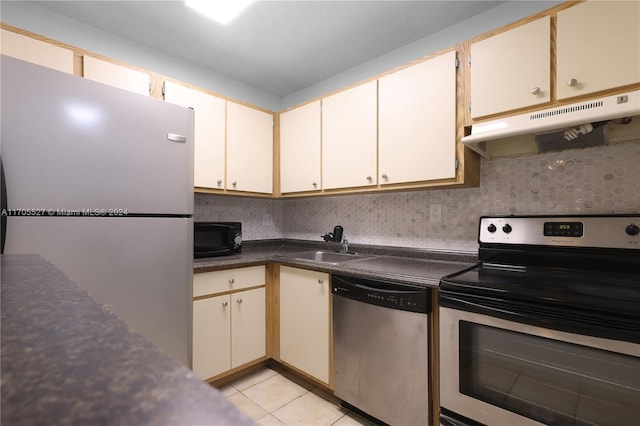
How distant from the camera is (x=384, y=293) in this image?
159 centimetres

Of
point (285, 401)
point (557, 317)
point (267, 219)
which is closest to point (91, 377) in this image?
point (557, 317)

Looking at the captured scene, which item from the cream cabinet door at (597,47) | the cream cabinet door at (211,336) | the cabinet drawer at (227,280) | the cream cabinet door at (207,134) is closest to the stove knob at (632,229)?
the cream cabinet door at (597,47)

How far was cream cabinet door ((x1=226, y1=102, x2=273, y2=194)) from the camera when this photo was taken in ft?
7.92

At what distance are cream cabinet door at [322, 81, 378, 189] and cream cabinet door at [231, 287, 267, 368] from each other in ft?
3.39

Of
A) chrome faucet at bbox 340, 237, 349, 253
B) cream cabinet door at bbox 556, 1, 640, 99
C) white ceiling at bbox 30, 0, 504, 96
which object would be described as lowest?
chrome faucet at bbox 340, 237, 349, 253

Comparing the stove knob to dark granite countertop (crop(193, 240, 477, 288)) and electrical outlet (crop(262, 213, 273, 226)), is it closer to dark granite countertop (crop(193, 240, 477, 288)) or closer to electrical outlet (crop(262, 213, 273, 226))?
dark granite countertop (crop(193, 240, 477, 288))

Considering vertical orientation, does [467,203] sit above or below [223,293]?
above

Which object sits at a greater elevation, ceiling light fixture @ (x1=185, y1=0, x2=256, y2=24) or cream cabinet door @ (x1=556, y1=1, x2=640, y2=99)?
ceiling light fixture @ (x1=185, y1=0, x2=256, y2=24)

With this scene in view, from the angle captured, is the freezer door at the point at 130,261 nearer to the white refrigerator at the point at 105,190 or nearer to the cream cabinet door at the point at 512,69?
the white refrigerator at the point at 105,190

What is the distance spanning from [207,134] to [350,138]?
1089 millimetres

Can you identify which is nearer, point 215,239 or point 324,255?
point 215,239

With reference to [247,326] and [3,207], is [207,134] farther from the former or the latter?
[247,326]

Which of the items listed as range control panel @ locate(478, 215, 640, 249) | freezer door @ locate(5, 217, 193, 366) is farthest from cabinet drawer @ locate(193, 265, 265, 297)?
range control panel @ locate(478, 215, 640, 249)

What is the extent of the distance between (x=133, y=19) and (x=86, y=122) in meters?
1.09
